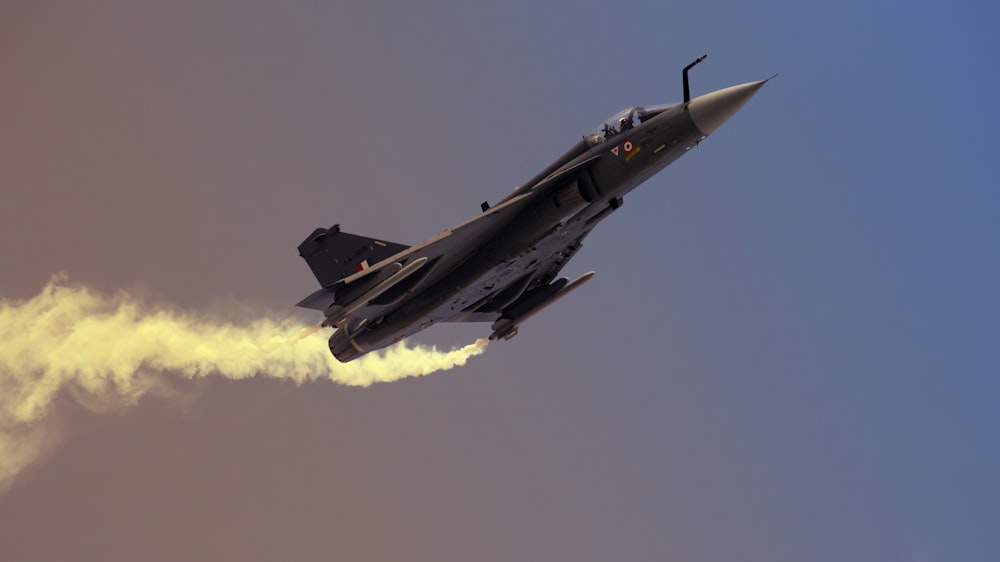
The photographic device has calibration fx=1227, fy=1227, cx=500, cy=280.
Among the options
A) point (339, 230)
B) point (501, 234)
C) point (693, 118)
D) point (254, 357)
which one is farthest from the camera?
point (254, 357)

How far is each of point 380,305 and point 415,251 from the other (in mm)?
1704

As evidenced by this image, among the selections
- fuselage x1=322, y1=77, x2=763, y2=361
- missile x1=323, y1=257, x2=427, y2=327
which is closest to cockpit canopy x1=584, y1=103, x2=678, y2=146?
fuselage x1=322, y1=77, x2=763, y2=361

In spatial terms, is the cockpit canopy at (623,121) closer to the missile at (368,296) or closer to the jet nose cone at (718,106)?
the jet nose cone at (718,106)

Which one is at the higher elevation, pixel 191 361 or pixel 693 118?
pixel 191 361

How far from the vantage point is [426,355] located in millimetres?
38844

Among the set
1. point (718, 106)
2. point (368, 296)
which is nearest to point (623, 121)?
point (718, 106)

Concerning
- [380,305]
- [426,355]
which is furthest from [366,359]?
[380,305]

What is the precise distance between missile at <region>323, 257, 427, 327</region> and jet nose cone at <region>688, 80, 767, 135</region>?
760cm

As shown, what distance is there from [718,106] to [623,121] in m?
2.36

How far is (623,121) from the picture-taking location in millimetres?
29125

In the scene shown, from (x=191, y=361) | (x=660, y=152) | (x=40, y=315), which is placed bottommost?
(x=660, y=152)

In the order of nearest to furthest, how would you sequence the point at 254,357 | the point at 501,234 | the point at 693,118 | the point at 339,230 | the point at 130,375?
the point at 693,118 < the point at 501,234 < the point at 339,230 < the point at 254,357 < the point at 130,375

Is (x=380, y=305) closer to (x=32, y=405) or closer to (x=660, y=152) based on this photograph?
(x=660, y=152)

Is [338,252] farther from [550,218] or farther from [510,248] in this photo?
[550,218]
